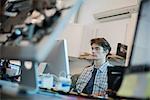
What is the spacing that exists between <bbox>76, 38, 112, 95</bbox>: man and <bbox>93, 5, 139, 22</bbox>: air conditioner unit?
108cm

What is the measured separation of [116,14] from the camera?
174 inches

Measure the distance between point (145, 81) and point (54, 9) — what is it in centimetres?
46

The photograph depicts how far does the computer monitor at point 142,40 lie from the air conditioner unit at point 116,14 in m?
2.84

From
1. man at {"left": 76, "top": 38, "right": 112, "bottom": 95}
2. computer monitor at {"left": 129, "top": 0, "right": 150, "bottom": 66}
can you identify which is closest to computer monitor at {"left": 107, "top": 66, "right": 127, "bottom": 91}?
computer monitor at {"left": 129, "top": 0, "right": 150, "bottom": 66}

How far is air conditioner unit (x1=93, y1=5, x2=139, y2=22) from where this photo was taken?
4.20 meters

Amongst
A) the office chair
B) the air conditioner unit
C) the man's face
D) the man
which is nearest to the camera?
the office chair

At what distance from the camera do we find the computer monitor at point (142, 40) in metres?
1.25

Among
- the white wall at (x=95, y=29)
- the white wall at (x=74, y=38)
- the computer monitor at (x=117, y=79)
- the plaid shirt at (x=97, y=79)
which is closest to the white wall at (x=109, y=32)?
the white wall at (x=95, y=29)

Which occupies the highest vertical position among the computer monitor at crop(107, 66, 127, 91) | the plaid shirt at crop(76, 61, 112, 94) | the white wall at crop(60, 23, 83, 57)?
the white wall at crop(60, 23, 83, 57)

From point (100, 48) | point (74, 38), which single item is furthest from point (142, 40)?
point (74, 38)

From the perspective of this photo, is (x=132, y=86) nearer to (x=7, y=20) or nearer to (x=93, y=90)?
(x=7, y=20)

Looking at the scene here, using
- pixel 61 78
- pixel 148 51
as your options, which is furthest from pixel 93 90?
pixel 148 51

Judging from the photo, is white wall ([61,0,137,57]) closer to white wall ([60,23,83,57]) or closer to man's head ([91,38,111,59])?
white wall ([60,23,83,57])

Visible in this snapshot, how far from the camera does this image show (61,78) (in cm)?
203
